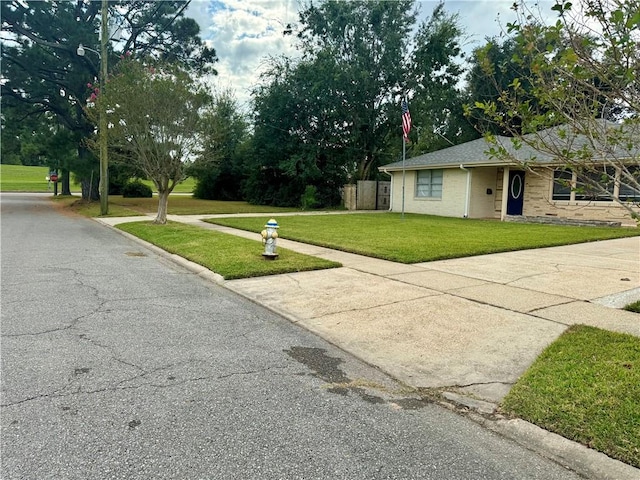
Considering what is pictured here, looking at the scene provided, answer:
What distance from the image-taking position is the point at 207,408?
120 inches

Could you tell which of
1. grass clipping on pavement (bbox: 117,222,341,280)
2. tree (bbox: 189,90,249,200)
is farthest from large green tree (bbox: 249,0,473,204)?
grass clipping on pavement (bbox: 117,222,341,280)

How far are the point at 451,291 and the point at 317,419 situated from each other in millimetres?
3971

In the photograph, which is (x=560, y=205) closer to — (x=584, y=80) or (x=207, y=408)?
(x=584, y=80)

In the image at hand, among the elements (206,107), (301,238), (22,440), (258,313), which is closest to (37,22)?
(206,107)

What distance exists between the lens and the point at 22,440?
102 inches

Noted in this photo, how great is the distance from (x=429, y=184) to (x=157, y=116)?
13.4 m

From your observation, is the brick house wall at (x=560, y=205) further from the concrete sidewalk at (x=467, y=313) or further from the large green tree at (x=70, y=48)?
the large green tree at (x=70, y=48)

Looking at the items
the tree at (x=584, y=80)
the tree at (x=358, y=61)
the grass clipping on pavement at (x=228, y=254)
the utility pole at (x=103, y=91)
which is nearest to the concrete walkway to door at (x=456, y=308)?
the grass clipping on pavement at (x=228, y=254)

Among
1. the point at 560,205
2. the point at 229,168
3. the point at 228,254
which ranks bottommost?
the point at 228,254

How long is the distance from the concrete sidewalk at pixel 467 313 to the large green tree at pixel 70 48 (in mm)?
17389

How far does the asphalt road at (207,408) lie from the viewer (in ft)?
7.95

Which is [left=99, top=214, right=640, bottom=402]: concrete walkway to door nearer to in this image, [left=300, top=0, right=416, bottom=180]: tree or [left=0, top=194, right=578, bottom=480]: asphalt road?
[left=0, top=194, right=578, bottom=480]: asphalt road

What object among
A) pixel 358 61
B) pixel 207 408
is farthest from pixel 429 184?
pixel 207 408

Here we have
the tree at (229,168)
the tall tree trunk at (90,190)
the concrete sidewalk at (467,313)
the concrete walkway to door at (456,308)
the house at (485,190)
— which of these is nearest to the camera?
the concrete sidewalk at (467,313)
